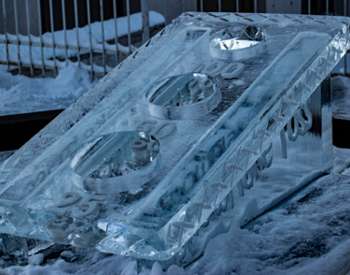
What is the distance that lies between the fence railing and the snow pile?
61 mm

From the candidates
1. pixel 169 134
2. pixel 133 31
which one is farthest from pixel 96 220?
pixel 133 31

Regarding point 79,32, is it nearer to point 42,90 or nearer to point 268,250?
point 42,90

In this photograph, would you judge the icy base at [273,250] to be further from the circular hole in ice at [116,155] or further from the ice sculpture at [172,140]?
the circular hole in ice at [116,155]

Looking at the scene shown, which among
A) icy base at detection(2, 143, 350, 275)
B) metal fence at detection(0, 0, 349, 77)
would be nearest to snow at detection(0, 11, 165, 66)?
metal fence at detection(0, 0, 349, 77)

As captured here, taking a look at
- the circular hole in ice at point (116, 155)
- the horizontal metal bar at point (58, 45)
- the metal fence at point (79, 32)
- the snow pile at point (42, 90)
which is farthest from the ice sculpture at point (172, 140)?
the horizontal metal bar at point (58, 45)

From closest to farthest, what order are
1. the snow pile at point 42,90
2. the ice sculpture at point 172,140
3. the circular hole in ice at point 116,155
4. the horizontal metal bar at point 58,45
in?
1. the ice sculpture at point 172,140
2. the circular hole in ice at point 116,155
3. the snow pile at point 42,90
4. the horizontal metal bar at point 58,45

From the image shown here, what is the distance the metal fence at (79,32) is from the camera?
4105 mm

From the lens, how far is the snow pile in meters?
3.80

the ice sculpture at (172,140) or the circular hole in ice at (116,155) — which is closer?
the ice sculpture at (172,140)

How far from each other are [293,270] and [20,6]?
317cm

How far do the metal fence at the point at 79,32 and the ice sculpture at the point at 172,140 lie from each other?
1.70 metres

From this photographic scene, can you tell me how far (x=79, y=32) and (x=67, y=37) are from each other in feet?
0.18

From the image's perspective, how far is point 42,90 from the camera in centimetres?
403

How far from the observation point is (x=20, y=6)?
187 inches
